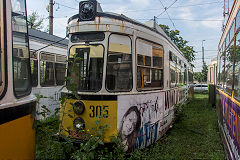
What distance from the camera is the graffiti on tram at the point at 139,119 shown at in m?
3.93

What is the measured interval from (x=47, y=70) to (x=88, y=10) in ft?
12.7

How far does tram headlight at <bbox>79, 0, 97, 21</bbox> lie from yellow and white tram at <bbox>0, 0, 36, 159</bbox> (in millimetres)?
1724

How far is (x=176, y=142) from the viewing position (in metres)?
5.46

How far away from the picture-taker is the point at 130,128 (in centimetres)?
404

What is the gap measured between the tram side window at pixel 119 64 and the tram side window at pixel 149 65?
0.87 ft

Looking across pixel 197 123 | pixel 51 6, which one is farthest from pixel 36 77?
pixel 51 6

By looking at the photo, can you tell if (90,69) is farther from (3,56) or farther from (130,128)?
(3,56)

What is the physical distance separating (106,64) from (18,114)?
215cm

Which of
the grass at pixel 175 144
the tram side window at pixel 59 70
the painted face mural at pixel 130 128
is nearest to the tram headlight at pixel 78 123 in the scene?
the grass at pixel 175 144

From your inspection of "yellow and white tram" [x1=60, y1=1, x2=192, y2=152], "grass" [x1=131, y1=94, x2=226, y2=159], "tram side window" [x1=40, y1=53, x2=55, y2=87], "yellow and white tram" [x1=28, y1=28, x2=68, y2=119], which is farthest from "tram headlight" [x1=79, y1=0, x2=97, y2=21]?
"tram side window" [x1=40, y1=53, x2=55, y2=87]

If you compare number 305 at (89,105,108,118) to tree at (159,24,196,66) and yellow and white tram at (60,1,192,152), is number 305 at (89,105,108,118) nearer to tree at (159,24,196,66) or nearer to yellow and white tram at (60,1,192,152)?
yellow and white tram at (60,1,192,152)

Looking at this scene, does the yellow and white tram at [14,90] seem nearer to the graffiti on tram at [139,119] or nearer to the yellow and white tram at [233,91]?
the graffiti on tram at [139,119]

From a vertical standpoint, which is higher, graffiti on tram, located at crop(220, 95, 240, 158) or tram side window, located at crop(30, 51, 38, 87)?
tram side window, located at crop(30, 51, 38, 87)

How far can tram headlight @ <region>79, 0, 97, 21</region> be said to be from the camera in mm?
4008
